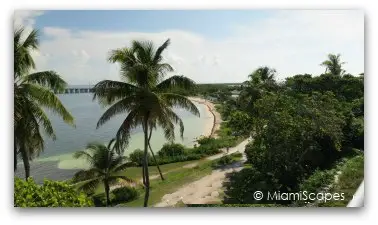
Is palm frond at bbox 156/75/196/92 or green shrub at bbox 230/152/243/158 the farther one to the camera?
green shrub at bbox 230/152/243/158

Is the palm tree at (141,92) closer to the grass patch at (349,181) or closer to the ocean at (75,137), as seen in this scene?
the ocean at (75,137)

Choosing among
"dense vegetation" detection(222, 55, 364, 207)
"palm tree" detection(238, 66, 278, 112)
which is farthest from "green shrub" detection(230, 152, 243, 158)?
"palm tree" detection(238, 66, 278, 112)

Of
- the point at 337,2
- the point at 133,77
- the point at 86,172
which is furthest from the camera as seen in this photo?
the point at 86,172

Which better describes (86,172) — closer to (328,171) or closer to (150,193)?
(150,193)

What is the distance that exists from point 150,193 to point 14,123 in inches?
81.9

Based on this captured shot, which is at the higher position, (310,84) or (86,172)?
(310,84)

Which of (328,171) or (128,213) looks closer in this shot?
(128,213)

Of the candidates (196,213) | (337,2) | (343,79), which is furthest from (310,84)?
(196,213)

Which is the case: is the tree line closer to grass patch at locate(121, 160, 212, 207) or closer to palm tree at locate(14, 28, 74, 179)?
palm tree at locate(14, 28, 74, 179)

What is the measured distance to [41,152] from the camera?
221 inches

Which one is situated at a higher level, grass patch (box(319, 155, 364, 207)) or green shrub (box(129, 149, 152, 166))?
green shrub (box(129, 149, 152, 166))

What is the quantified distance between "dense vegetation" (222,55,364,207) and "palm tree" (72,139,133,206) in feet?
5.51

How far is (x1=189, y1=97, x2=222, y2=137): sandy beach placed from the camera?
236 inches
